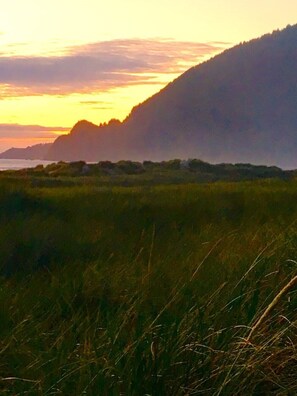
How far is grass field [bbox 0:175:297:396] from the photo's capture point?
14.5 feet

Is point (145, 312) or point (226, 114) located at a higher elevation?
point (226, 114)

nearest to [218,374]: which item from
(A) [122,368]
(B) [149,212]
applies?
(A) [122,368]

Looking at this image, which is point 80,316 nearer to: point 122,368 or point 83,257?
point 122,368

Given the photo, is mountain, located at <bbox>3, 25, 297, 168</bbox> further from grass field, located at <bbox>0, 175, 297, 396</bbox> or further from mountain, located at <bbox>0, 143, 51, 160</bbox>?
grass field, located at <bbox>0, 175, 297, 396</bbox>

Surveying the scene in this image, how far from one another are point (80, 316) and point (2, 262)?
7.30 ft

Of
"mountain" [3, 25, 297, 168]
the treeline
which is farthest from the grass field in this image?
"mountain" [3, 25, 297, 168]

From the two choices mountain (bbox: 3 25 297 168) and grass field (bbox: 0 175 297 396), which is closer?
grass field (bbox: 0 175 297 396)

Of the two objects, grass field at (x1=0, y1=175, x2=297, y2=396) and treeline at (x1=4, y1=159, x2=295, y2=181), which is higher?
grass field at (x1=0, y1=175, x2=297, y2=396)

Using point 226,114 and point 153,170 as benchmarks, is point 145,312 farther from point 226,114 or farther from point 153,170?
point 226,114

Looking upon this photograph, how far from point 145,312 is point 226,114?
8333 cm

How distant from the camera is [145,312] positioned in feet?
18.1

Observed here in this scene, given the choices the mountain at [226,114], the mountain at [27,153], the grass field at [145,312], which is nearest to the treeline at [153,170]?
the grass field at [145,312]

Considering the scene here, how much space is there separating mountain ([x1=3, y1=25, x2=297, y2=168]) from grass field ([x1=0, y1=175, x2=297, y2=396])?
7132 cm

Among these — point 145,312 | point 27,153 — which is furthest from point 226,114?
point 145,312
